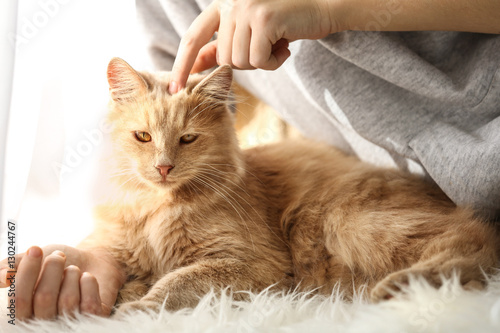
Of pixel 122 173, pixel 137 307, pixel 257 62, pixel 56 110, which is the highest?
pixel 257 62

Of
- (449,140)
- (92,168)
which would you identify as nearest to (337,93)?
(449,140)

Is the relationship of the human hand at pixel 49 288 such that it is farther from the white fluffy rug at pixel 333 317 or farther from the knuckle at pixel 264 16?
the knuckle at pixel 264 16

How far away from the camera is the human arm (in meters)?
1.16

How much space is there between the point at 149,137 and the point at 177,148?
99mm

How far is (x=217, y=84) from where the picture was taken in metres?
1.37

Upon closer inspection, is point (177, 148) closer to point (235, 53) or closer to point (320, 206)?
point (235, 53)

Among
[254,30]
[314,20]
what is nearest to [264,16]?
[254,30]

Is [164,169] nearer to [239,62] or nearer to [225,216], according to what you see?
[225,216]

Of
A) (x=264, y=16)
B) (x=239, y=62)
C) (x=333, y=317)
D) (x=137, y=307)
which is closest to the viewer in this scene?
(x=333, y=317)

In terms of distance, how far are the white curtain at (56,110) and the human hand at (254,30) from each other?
1.22ft

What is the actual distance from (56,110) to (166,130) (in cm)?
41

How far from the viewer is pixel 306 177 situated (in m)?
1.54

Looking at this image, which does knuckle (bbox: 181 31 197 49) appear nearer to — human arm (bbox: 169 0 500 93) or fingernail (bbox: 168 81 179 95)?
human arm (bbox: 169 0 500 93)

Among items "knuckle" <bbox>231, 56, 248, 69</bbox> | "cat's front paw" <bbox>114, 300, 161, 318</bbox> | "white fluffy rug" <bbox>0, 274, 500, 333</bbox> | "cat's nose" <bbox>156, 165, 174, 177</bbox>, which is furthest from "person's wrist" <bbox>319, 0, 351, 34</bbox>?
"cat's front paw" <bbox>114, 300, 161, 318</bbox>
